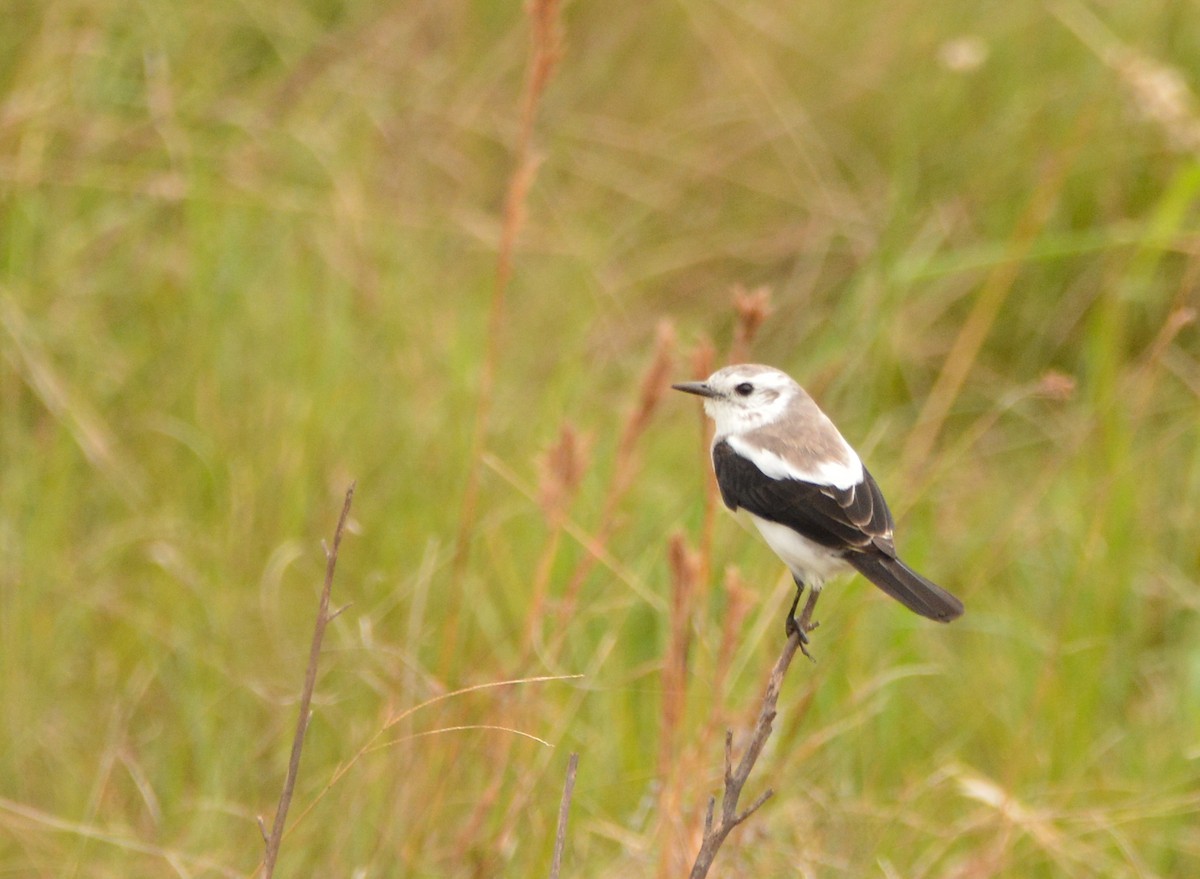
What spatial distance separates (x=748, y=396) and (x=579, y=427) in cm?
177

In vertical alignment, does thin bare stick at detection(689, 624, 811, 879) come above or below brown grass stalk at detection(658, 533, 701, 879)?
above

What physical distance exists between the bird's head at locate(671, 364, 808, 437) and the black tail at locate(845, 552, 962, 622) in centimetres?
54

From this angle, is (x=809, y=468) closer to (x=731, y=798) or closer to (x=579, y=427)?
(x=731, y=798)

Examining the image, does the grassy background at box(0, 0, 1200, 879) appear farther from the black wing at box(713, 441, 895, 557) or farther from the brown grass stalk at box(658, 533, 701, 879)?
the black wing at box(713, 441, 895, 557)

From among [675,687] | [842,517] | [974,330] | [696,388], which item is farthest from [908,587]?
[974,330]

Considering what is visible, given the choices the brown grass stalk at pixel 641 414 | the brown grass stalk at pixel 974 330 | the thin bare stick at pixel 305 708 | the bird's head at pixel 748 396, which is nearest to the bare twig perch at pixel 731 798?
the thin bare stick at pixel 305 708

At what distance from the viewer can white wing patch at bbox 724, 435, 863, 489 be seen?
119 inches

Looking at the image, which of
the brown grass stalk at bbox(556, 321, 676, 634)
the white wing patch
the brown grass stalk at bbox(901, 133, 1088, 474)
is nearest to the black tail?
the white wing patch

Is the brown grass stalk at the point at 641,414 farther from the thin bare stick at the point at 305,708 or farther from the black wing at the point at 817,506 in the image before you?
the thin bare stick at the point at 305,708

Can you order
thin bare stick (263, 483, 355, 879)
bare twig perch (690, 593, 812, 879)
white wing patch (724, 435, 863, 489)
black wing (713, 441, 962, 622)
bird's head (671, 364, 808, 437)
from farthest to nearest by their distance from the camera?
bird's head (671, 364, 808, 437), white wing patch (724, 435, 863, 489), black wing (713, 441, 962, 622), bare twig perch (690, 593, 812, 879), thin bare stick (263, 483, 355, 879)

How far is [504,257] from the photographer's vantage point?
9.57 feet

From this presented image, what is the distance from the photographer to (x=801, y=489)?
9.97ft

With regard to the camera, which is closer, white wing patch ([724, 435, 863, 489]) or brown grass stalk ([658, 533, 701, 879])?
brown grass stalk ([658, 533, 701, 879])

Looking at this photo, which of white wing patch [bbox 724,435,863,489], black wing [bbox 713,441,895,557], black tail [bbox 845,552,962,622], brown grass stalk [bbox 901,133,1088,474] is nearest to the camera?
black tail [bbox 845,552,962,622]
